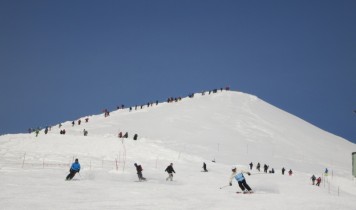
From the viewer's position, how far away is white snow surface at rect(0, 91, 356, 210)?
14.7m

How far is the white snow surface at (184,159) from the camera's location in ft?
48.1

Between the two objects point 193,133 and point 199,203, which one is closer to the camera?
point 199,203

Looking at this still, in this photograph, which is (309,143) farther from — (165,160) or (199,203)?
(199,203)

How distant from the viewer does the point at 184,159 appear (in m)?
41.1

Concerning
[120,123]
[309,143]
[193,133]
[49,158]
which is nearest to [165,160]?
[49,158]

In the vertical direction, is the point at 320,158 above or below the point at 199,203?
above

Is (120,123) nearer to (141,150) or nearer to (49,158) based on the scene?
(141,150)

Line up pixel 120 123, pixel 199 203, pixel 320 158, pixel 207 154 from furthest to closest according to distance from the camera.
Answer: pixel 120 123 < pixel 320 158 < pixel 207 154 < pixel 199 203

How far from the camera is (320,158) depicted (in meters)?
58.6

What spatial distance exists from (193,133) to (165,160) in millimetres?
20412

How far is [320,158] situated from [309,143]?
8.36 meters

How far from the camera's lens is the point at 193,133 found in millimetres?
60062

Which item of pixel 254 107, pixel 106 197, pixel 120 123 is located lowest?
pixel 106 197

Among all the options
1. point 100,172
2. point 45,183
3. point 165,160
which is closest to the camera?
point 45,183
